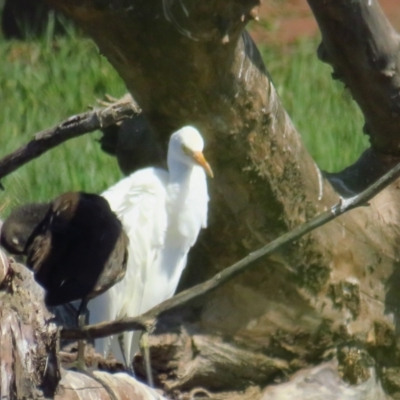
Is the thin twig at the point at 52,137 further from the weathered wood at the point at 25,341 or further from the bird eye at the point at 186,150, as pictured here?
the weathered wood at the point at 25,341

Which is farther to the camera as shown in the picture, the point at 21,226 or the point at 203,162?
the point at 21,226

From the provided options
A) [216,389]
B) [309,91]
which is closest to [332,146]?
[309,91]

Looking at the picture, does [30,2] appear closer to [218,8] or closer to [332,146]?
[332,146]

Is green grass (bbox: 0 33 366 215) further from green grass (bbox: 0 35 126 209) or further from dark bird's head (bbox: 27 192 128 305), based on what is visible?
dark bird's head (bbox: 27 192 128 305)

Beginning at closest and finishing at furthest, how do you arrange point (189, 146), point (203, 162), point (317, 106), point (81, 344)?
point (189, 146)
point (203, 162)
point (81, 344)
point (317, 106)

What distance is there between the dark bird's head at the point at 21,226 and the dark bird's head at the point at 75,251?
77mm

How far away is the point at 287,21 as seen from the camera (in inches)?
338

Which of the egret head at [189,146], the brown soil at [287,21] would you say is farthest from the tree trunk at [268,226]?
the brown soil at [287,21]

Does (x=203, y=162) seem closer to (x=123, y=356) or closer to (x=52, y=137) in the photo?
(x=52, y=137)

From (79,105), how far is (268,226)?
304cm

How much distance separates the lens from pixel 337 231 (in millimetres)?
4070

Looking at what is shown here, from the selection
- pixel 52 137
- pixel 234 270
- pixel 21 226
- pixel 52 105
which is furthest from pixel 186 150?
pixel 52 105

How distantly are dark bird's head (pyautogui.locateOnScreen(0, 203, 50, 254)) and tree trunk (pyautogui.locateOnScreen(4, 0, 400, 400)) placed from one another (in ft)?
1.88

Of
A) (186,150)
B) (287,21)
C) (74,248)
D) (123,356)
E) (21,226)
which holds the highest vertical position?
(287,21)
